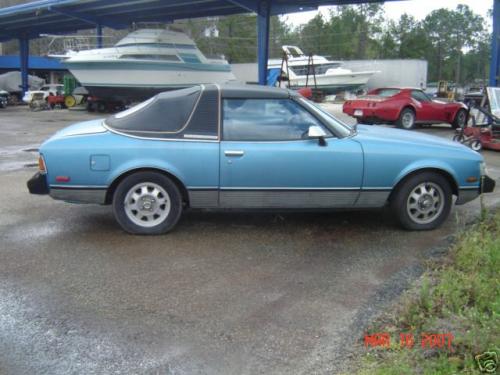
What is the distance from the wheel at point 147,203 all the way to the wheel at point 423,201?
A: 233 centimetres

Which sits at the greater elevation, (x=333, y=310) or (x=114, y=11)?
(x=114, y=11)

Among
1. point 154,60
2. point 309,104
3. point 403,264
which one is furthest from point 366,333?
point 154,60

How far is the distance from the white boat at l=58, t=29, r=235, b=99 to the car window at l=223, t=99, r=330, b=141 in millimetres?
20795

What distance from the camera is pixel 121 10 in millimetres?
27891

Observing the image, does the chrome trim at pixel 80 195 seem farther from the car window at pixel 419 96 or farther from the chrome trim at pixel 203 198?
the car window at pixel 419 96

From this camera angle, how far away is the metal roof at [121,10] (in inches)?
909

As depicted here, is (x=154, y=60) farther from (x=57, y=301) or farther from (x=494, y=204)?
(x=57, y=301)

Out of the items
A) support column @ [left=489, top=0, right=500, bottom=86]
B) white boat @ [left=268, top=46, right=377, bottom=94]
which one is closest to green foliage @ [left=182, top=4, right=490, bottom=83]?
white boat @ [left=268, top=46, right=377, bottom=94]

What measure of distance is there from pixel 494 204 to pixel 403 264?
2.94 metres

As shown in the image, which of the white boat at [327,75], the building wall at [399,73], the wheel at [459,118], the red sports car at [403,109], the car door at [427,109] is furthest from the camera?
the building wall at [399,73]

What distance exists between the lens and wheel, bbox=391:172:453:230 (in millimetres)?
5496

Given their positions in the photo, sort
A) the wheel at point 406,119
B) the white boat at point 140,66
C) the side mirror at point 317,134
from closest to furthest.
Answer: the side mirror at point 317,134, the wheel at point 406,119, the white boat at point 140,66

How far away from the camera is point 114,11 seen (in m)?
28.4

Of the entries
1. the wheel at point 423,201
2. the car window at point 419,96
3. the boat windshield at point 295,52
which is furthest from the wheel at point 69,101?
the wheel at point 423,201
